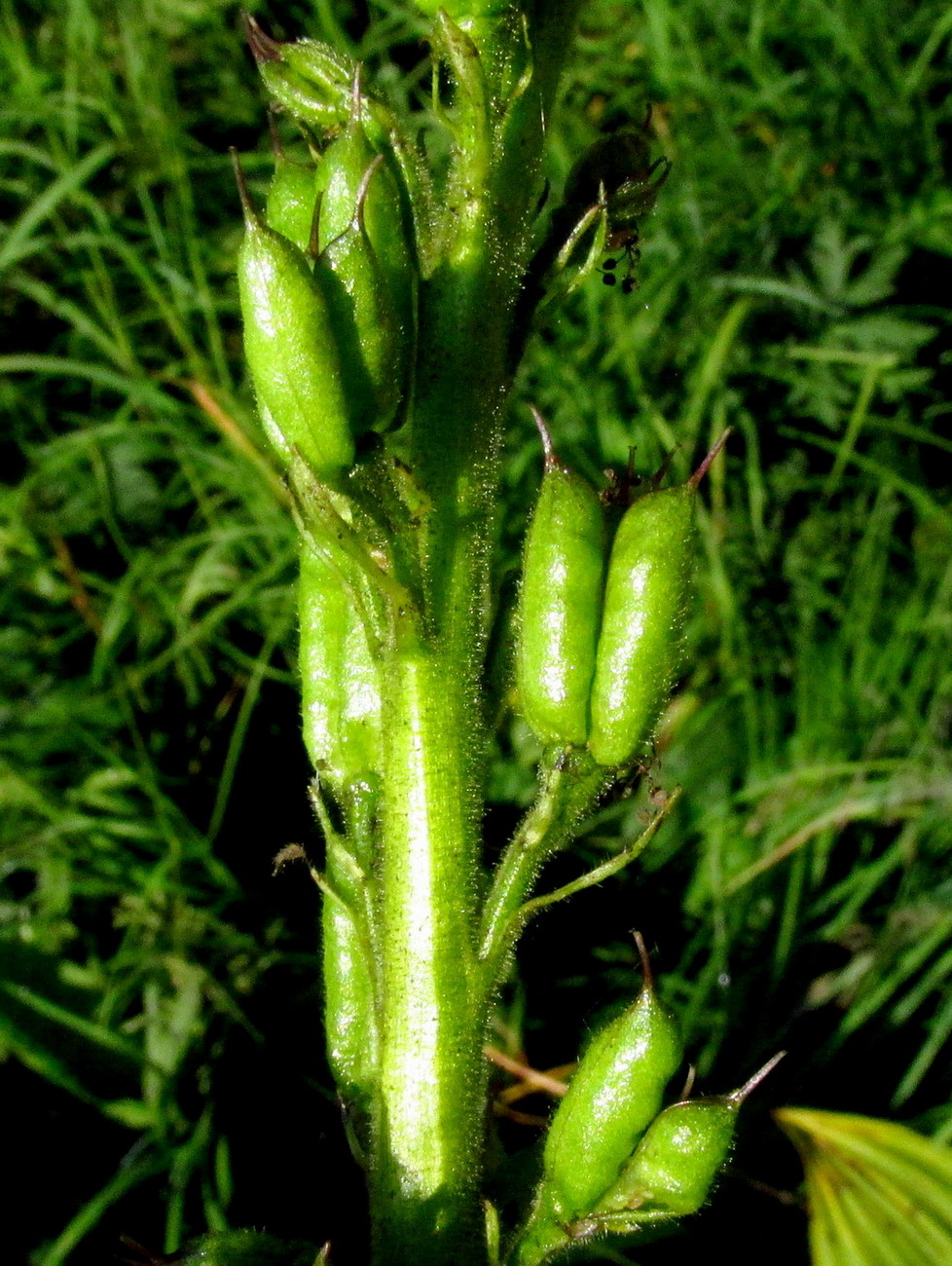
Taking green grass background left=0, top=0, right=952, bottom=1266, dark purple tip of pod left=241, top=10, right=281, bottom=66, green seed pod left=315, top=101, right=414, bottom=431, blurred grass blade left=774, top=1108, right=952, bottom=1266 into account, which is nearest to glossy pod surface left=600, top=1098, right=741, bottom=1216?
blurred grass blade left=774, top=1108, right=952, bottom=1266

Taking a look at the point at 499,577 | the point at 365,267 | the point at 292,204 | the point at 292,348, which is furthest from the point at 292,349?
the point at 499,577

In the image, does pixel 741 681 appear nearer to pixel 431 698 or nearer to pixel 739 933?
pixel 739 933

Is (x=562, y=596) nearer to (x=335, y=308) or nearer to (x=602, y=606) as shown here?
(x=602, y=606)

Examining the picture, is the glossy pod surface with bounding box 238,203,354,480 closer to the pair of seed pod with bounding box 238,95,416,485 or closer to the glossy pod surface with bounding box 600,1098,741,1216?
the pair of seed pod with bounding box 238,95,416,485

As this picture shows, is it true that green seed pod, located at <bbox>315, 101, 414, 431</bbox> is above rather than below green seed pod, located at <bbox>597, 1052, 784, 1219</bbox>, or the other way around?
above

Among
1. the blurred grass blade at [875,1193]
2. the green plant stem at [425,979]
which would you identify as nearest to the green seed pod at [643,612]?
the green plant stem at [425,979]

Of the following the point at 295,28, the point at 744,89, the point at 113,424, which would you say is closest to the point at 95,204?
the point at 113,424
